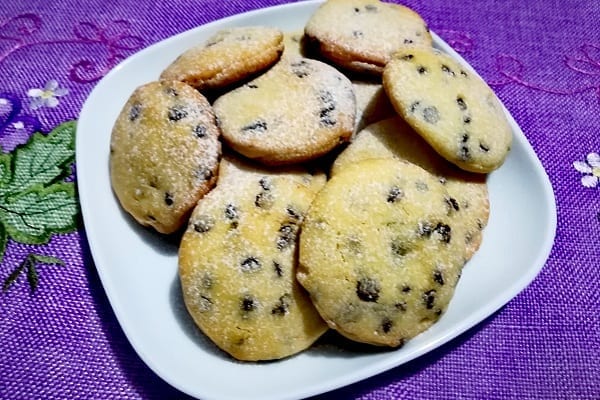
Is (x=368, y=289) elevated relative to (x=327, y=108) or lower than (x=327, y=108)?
lower

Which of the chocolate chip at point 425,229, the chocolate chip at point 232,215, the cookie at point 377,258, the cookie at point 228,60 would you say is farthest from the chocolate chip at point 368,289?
the cookie at point 228,60

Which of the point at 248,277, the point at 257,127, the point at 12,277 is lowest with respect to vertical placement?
the point at 12,277

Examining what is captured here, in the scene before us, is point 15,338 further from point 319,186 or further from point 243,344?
point 319,186

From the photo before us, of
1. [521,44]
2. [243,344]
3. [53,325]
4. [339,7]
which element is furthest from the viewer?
[521,44]

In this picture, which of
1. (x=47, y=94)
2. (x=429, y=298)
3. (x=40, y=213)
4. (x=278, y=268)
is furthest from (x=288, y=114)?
(x=47, y=94)

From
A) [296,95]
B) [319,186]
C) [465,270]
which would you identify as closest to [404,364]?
[465,270]

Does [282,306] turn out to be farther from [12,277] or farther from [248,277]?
[12,277]

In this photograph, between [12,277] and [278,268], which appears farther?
[12,277]

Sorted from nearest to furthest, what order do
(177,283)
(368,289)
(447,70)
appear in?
(368,289) → (177,283) → (447,70)
